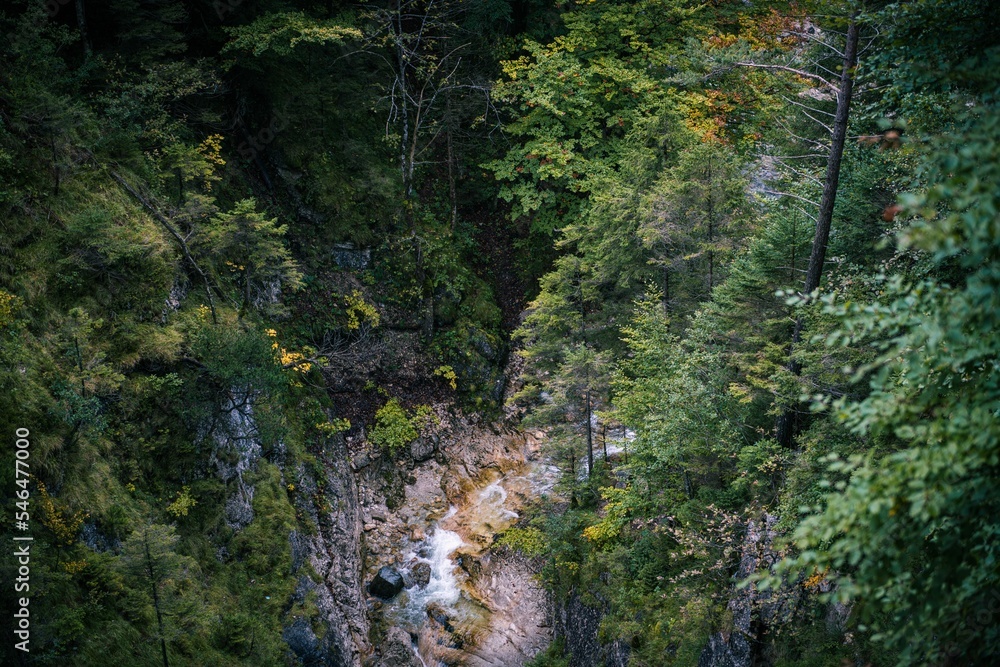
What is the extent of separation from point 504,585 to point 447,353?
676cm

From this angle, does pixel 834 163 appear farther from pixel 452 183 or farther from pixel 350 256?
pixel 452 183

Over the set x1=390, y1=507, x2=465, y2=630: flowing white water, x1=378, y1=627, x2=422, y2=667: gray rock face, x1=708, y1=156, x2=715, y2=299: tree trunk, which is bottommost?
x1=378, y1=627, x2=422, y2=667: gray rock face

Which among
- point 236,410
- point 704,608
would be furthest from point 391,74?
point 704,608

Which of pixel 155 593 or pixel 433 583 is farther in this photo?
pixel 433 583

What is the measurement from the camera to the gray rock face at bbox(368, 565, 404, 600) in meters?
13.7

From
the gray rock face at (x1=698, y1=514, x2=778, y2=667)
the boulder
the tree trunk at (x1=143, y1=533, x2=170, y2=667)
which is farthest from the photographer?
the boulder

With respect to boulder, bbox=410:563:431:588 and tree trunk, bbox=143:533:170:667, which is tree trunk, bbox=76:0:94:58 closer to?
tree trunk, bbox=143:533:170:667

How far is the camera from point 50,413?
7727mm

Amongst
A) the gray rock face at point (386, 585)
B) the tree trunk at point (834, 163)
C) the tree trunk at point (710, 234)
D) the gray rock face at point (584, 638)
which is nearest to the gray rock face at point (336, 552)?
the gray rock face at point (386, 585)

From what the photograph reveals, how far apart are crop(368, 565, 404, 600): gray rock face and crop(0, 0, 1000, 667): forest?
2.8 inches

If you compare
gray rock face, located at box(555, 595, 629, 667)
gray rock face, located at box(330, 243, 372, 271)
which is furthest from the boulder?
gray rock face, located at box(330, 243, 372, 271)

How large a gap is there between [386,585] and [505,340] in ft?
27.4

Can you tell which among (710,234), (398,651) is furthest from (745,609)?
(398,651)

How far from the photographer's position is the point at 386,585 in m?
13.7
